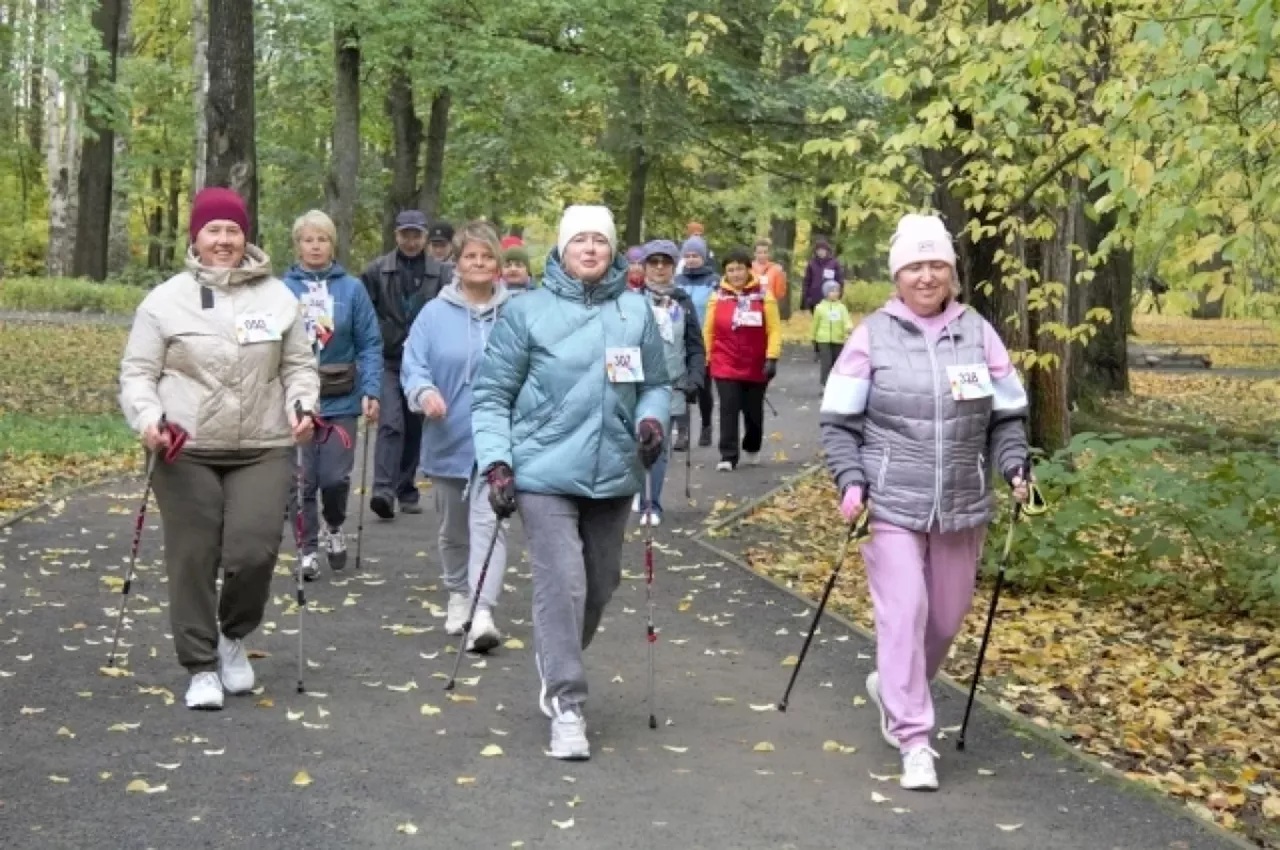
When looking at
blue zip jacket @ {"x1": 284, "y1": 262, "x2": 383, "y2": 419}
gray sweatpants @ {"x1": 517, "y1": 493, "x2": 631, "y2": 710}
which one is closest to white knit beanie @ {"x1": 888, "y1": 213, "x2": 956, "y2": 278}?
gray sweatpants @ {"x1": 517, "y1": 493, "x2": 631, "y2": 710}

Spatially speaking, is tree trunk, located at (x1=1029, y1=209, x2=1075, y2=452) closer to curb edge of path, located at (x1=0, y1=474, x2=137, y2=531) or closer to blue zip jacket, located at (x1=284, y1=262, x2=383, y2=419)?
blue zip jacket, located at (x1=284, y1=262, x2=383, y2=419)

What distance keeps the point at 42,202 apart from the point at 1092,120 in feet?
171

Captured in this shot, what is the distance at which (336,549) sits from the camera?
11086 mm

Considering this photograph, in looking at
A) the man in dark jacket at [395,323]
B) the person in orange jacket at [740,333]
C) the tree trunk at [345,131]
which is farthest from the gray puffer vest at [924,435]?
the tree trunk at [345,131]

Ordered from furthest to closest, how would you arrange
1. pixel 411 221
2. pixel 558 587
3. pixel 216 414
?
pixel 411 221
pixel 216 414
pixel 558 587

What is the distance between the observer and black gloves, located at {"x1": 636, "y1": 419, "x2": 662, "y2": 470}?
23.4ft

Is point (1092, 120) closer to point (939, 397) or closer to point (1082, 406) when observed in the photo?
point (939, 397)

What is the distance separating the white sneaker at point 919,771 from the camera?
6.59 meters

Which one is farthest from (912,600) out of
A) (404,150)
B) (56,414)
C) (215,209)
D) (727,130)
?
(727,130)

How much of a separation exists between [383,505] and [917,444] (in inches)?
269

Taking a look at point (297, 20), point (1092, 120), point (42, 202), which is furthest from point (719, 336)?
point (42, 202)

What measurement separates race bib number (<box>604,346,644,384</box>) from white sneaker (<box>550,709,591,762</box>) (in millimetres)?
1234

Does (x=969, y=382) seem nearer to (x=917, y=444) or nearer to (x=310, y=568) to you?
(x=917, y=444)

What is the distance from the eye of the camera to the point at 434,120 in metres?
32.5
